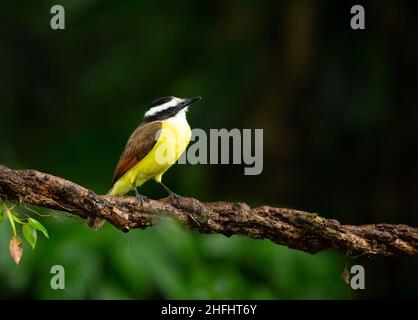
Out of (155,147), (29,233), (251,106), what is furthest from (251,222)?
(251,106)

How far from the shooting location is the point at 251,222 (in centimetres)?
465

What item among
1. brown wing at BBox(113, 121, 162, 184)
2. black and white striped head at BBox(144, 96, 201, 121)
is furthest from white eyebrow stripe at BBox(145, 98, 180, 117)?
brown wing at BBox(113, 121, 162, 184)

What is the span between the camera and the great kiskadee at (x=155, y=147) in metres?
5.86

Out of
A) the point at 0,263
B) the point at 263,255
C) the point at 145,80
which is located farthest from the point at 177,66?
the point at 0,263

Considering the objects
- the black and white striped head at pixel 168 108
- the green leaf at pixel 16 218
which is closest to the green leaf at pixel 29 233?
the green leaf at pixel 16 218

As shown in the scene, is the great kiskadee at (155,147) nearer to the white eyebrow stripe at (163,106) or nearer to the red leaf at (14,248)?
the white eyebrow stripe at (163,106)

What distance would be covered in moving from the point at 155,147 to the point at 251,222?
1.43 metres

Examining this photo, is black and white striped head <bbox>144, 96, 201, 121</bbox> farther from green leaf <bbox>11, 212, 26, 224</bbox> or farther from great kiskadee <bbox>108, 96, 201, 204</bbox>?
green leaf <bbox>11, 212, 26, 224</bbox>

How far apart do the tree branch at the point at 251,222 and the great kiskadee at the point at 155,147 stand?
1.13m

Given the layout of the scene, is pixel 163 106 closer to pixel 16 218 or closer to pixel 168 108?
pixel 168 108

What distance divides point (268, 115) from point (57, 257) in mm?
4488

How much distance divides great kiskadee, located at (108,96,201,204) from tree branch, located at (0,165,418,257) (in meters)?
1.13

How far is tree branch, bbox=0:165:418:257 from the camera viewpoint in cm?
446

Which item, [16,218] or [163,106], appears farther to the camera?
[163,106]
